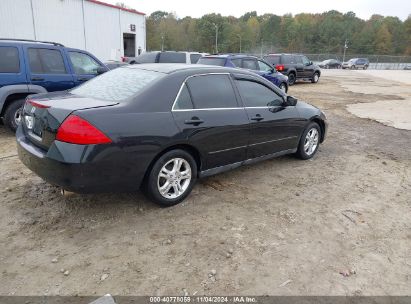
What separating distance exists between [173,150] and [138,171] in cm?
49

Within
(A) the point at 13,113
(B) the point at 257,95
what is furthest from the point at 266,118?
(A) the point at 13,113

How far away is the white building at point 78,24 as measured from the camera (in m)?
21.5

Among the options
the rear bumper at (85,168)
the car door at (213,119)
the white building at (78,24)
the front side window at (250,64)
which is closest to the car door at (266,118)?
the car door at (213,119)

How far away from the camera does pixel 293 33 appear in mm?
119625

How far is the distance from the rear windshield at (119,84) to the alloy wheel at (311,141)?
119 inches

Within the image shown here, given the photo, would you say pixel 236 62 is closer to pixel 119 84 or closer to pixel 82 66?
pixel 82 66

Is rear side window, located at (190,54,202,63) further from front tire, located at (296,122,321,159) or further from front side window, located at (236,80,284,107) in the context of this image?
front side window, located at (236,80,284,107)

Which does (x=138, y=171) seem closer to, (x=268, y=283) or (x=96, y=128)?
(x=96, y=128)

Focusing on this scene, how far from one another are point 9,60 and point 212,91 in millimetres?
4423

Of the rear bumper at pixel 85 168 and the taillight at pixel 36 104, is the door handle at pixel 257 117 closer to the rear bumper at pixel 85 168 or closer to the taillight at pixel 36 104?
the rear bumper at pixel 85 168

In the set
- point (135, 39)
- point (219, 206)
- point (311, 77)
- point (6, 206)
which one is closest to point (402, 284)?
point (219, 206)

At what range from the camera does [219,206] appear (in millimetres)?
4203

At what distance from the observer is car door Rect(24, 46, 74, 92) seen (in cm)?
691

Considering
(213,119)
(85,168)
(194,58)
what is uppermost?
(194,58)
